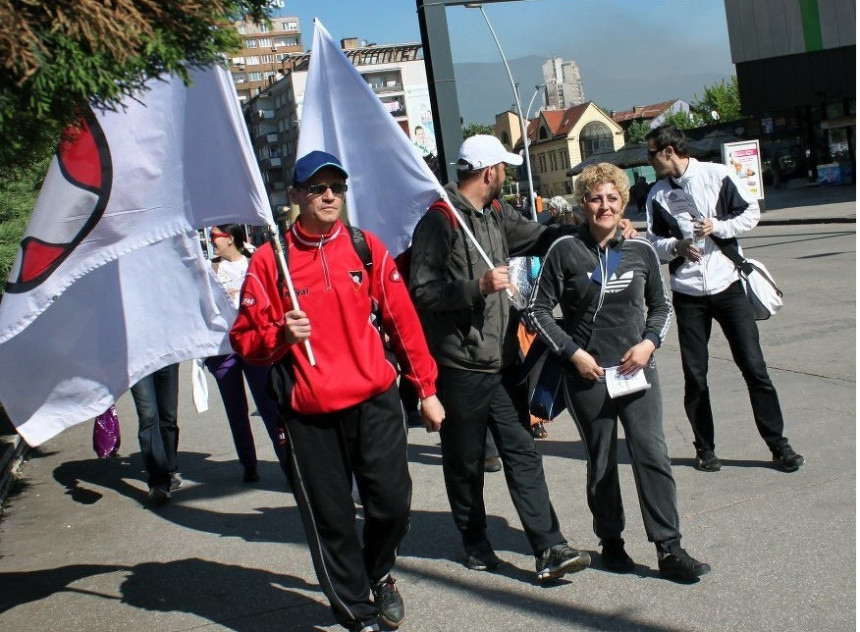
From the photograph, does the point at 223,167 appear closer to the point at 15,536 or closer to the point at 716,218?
the point at 716,218

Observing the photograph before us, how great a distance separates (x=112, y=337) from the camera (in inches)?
191

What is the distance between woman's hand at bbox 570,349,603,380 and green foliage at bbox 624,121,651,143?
389 ft

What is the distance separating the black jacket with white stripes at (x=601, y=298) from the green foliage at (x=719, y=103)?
283 ft

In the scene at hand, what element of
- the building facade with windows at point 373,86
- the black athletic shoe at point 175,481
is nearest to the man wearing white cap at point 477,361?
the black athletic shoe at point 175,481

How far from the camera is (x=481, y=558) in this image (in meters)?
4.82

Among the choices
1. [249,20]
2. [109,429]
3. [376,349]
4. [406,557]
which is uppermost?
[249,20]

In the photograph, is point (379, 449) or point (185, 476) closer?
point (379, 449)

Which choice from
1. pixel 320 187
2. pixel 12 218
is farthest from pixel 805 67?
pixel 320 187

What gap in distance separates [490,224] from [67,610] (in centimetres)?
277

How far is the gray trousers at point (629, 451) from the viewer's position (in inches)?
175

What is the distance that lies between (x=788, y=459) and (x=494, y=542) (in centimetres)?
175

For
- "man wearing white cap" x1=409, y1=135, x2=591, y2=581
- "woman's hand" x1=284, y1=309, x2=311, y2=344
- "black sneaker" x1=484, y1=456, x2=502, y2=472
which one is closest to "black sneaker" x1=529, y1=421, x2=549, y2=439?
"black sneaker" x1=484, y1=456, x2=502, y2=472

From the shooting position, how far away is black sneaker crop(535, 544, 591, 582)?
448 centimetres

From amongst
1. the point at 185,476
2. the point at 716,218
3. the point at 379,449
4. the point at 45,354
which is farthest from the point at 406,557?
the point at 185,476
